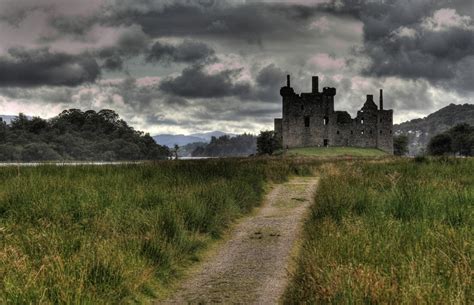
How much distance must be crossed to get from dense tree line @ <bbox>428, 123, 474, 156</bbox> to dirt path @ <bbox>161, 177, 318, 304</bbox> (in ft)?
327

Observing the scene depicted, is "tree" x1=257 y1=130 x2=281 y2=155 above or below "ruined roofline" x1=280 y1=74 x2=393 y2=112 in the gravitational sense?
below

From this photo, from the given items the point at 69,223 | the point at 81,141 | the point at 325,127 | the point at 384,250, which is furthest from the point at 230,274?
the point at 81,141

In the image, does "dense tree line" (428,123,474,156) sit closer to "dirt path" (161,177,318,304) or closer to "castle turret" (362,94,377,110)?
"castle turret" (362,94,377,110)

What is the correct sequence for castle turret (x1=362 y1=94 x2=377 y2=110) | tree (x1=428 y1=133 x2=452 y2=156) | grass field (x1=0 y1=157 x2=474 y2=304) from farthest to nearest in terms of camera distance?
tree (x1=428 y1=133 x2=452 y2=156), castle turret (x1=362 y1=94 x2=377 y2=110), grass field (x1=0 y1=157 x2=474 y2=304)

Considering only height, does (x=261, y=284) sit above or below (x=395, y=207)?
below

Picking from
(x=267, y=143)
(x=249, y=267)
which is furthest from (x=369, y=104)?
(x=249, y=267)

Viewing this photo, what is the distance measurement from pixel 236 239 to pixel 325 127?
74.3 metres

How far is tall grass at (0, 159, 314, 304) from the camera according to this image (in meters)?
4.87

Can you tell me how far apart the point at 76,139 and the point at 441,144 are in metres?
81.4

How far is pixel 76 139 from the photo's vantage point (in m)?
100

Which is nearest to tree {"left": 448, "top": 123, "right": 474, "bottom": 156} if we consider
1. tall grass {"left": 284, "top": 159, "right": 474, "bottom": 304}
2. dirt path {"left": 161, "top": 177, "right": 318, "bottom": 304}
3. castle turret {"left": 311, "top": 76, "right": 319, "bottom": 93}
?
castle turret {"left": 311, "top": 76, "right": 319, "bottom": 93}

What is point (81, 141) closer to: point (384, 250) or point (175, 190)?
point (175, 190)

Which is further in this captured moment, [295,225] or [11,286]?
[295,225]

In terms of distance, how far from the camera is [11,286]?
436 centimetres
